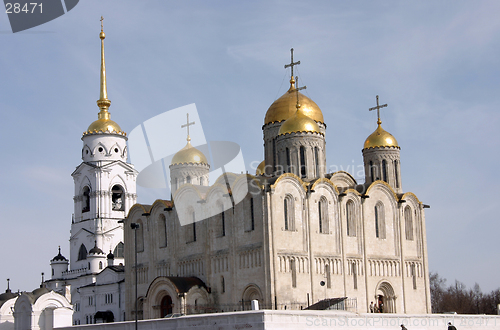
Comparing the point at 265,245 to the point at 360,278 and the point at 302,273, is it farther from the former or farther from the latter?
the point at 360,278

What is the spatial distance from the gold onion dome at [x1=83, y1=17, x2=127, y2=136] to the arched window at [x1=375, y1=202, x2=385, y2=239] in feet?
93.8

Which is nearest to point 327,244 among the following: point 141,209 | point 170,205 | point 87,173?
point 170,205

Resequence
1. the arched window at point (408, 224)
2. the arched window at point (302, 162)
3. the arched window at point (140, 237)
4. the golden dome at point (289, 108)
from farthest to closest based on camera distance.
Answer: the arched window at point (140, 237) → the golden dome at point (289, 108) → the arched window at point (408, 224) → the arched window at point (302, 162)

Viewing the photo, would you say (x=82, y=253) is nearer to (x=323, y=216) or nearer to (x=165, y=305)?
(x=165, y=305)

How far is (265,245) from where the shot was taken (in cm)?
3316

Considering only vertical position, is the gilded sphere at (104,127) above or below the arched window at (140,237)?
above

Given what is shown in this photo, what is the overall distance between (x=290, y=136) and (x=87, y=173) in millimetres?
28084

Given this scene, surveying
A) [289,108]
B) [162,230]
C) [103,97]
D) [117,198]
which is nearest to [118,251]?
[117,198]

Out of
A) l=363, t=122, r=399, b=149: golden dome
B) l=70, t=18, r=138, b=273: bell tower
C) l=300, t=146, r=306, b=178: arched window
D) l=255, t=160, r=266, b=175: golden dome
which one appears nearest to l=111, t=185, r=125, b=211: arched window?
l=70, t=18, r=138, b=273: bell tower

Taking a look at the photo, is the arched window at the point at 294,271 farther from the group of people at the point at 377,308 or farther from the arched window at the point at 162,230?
the arched window at the point at 162,230

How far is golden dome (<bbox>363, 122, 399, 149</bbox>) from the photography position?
138 ft

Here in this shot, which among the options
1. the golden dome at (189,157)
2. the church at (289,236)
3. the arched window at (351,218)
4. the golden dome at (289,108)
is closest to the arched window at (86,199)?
the golden dome at (189,157)

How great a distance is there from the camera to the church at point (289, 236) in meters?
33.9

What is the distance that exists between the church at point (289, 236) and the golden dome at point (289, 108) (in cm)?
8
